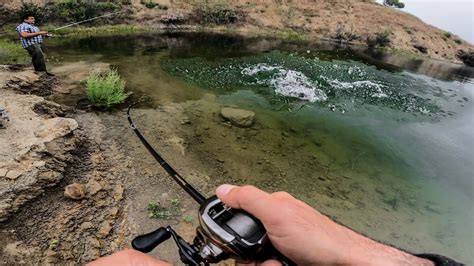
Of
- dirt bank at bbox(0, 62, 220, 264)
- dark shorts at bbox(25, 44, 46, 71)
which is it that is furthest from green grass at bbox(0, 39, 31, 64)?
dirt bank at bbox(0, 62, 220, 264)

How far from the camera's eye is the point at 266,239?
1.84 m

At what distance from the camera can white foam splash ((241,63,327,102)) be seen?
537 inches

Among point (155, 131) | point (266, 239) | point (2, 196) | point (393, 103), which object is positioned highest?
point (266, 239)

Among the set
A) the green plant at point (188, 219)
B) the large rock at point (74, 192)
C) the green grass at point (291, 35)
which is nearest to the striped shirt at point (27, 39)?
the large rock at point (74, 192)

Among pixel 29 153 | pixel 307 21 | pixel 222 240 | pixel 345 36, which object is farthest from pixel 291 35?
pixel 222 240

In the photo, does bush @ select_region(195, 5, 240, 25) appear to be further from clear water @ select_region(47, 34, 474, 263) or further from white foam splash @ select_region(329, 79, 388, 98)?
white foam splash @ select_region(329, 79, 388, 98)

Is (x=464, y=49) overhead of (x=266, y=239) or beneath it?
beneath

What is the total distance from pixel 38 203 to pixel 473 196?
10.5 m

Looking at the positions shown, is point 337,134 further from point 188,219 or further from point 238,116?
point 188,219

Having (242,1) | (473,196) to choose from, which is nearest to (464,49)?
(242,1)

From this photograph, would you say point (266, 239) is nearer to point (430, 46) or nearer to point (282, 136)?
point (282, 136)

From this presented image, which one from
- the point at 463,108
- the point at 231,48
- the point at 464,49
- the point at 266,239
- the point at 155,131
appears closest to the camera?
the point at 266,239

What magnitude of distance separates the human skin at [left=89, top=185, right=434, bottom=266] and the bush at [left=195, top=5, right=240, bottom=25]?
34315 millimetres

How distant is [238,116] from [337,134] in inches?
136
